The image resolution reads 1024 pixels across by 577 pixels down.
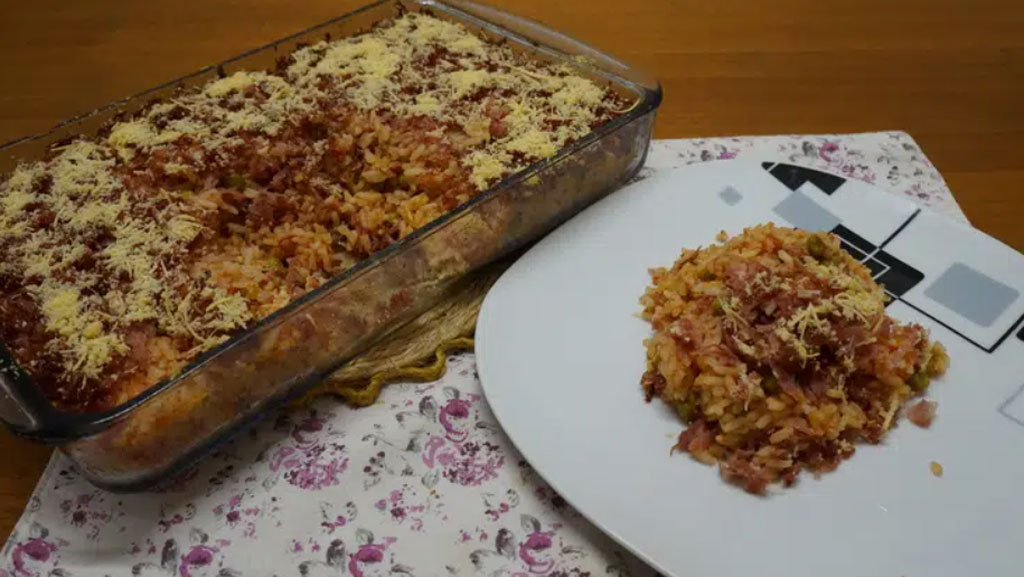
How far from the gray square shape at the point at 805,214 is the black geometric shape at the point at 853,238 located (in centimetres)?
1

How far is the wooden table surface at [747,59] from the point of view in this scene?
228 centimetres

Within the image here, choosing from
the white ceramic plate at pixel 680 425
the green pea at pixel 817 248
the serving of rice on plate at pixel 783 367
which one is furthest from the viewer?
the green pea at pixel 817 248

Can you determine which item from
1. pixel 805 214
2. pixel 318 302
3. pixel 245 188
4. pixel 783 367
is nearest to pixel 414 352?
pixel 318 302

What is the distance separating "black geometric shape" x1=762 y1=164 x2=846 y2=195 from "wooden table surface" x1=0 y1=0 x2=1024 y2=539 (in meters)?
0.44

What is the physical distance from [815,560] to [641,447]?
0.32m

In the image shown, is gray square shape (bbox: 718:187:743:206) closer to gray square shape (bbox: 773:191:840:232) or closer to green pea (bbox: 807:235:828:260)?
gray square shape (bbox: 773:191:840:232)

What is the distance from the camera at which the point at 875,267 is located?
1.67 m

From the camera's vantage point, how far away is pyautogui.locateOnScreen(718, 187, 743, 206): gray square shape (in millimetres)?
1823

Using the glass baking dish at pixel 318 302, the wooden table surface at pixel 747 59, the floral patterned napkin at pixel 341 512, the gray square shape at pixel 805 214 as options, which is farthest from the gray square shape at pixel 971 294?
the floral patterned napkin at pixel 341 512

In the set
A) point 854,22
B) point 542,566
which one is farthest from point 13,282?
point 854,22

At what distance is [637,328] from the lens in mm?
1562

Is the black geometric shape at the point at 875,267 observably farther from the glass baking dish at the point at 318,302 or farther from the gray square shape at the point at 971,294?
the glass baking dish at the point at 318,302

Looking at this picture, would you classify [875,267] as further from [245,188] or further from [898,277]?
[245,188]

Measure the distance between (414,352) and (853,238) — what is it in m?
1.00
